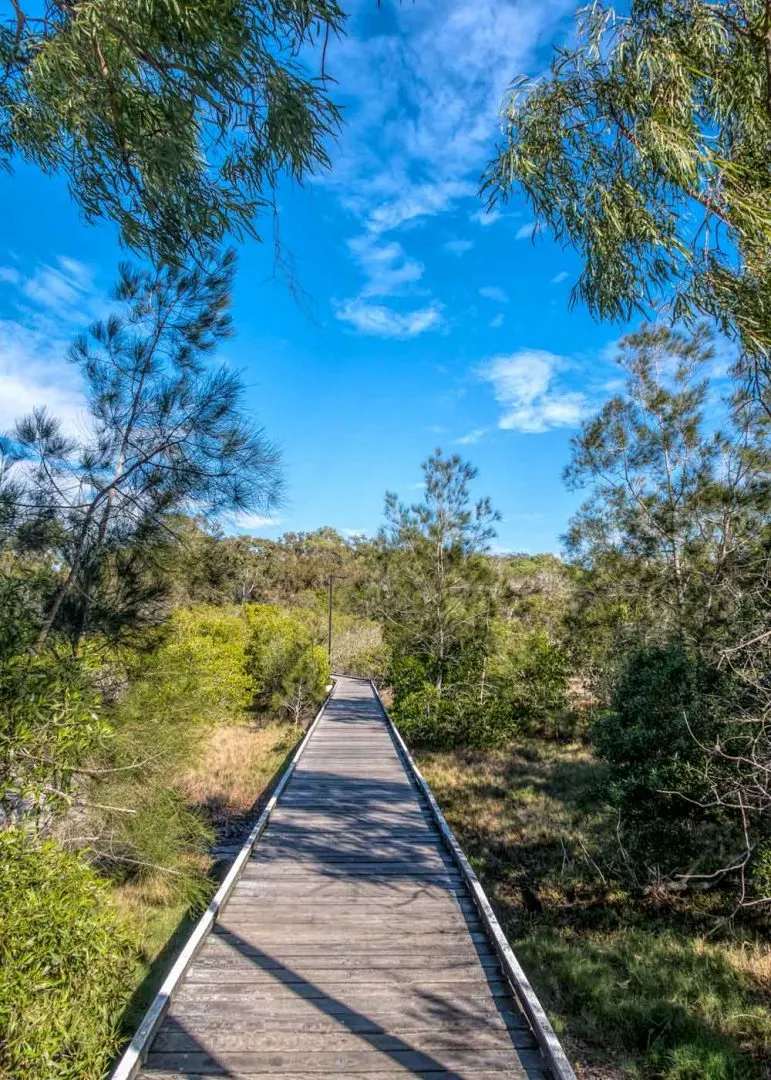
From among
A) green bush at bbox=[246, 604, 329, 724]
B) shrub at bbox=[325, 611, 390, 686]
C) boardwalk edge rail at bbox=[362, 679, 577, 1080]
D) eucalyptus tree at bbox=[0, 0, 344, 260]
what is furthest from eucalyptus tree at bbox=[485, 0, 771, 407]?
shrub at bbox=[325, 611, 390, 686]

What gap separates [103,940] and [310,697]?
16664 mm

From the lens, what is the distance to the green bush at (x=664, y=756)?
6848 millimetres

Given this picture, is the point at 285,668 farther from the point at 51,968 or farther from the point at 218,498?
the point at 51,968

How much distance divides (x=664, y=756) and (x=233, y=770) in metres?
10.1

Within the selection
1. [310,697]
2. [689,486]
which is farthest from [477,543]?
[310,697]

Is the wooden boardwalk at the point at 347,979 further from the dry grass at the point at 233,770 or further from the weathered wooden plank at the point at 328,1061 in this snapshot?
the dry grass at the point at 233,770

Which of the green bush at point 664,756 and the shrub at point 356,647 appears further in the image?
the shrub at point 356,647

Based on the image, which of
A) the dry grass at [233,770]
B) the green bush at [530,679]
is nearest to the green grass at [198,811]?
the dry grass at [233,770]

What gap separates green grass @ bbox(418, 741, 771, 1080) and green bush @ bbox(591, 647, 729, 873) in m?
0.69

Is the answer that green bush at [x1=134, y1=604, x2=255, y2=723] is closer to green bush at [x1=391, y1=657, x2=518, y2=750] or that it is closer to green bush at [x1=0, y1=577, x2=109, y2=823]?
green bush at [x1=391, y1=657, x2=518, y2=750]

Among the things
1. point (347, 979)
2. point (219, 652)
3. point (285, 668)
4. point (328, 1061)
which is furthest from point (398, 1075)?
point (285, 668)

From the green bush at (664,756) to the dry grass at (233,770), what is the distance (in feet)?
21.7

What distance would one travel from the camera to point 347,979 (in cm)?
331

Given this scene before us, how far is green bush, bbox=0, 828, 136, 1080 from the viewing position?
2.27 metres
